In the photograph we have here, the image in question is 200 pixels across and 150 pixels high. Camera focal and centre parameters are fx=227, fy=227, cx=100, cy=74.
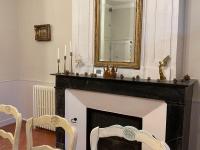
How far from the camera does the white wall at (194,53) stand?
8.10ft

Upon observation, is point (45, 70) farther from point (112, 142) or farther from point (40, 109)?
point (112, 142)

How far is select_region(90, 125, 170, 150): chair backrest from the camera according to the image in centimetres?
116

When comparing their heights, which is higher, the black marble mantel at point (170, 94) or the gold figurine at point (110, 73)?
the gold figurine at point (110, 73)

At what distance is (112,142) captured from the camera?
285cm

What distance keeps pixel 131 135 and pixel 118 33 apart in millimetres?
1774

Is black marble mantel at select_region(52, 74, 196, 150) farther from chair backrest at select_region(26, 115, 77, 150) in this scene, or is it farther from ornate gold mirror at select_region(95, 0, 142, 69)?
chair backrest at select_region(26, 115, 77, 150)

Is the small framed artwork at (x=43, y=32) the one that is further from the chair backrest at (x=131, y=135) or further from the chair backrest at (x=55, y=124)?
the chair backrest at (x=131, y=135)

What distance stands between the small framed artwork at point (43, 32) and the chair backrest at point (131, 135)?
2657 millimetres

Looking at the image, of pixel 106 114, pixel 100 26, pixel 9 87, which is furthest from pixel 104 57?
pixel 9 87

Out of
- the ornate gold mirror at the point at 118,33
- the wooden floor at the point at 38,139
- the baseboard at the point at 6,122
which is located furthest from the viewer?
the baseboard at the point at 6,122

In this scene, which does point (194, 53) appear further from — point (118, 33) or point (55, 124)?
point (55, 124)

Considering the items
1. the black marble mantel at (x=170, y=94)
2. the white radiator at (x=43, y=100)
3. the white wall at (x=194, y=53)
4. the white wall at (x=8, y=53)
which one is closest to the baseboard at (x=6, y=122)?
the white wall at (x=8, y=53)

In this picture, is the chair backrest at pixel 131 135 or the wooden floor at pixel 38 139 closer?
the chair backrest at pixel 131 135

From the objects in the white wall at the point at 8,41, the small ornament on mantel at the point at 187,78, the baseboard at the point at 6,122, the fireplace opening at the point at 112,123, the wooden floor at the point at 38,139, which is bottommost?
the wooden floor at the point at 38,139
